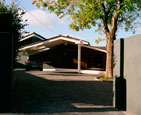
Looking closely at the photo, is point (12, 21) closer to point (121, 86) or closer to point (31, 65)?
point (121, 86)

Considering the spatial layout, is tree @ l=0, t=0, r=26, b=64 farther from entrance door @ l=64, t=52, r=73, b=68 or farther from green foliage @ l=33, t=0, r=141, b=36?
entrance door @ l=64, t=52, r=73, b=68

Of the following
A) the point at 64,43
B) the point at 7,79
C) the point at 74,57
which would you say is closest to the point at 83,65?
the point at 74,57

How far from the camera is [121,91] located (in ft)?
20.7

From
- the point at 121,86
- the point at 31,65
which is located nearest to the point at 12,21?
the point at 121,86

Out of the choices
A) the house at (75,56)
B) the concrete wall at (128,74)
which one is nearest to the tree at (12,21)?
the concrete wall at (128,74)

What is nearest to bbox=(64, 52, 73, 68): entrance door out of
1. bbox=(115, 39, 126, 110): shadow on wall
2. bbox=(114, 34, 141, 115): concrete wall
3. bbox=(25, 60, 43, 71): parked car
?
bbox=(25, 60, 43, 71): parked car

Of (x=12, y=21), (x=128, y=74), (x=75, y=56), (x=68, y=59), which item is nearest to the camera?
(x=128, y=74)

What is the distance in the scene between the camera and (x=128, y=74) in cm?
593

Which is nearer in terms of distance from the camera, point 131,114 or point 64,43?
point 131,114

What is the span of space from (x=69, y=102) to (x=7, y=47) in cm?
307

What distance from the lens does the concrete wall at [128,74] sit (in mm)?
5398

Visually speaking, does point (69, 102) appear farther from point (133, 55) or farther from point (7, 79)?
point (133, 55)

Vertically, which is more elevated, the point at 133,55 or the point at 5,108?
the point at 133,55

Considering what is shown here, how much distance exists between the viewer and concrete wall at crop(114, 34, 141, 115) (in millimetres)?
5398
